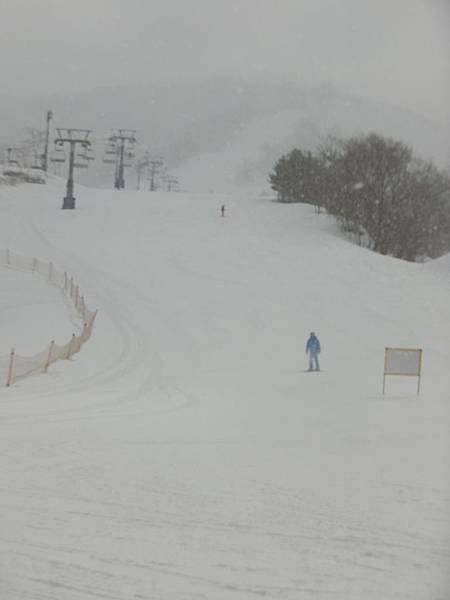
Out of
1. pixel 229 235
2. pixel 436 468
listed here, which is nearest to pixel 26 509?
pixel 436 468

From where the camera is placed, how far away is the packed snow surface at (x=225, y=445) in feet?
22.8

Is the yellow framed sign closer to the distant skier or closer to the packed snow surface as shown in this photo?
the packed snow surface

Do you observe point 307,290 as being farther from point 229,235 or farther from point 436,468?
point 436,468

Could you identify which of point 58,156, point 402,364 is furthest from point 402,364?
point 58,156

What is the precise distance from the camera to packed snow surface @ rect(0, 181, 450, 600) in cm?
694

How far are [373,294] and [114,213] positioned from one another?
28.1 m

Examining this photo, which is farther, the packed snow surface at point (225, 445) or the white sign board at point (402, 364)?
the white sign board at point (402, 364)

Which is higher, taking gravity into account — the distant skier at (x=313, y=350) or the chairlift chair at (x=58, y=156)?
the chairlift chair at (x=58, y=156)

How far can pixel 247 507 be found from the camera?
878 cm

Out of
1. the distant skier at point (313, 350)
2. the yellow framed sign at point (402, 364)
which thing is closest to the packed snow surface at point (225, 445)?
the distant skier at point (313, 350)

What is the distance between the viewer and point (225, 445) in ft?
41.2

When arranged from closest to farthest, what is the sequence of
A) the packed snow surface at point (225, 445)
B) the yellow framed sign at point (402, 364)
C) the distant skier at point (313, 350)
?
1. the packed snow surface at point (225, 445)
2. the yellow framed sign at point (402, 364)
3. the distant skier at point (313, 350)

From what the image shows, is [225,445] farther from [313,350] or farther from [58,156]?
[58,156]

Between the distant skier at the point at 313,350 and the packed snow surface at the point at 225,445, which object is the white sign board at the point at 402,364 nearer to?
the packed snow surface at the point at 225,445
